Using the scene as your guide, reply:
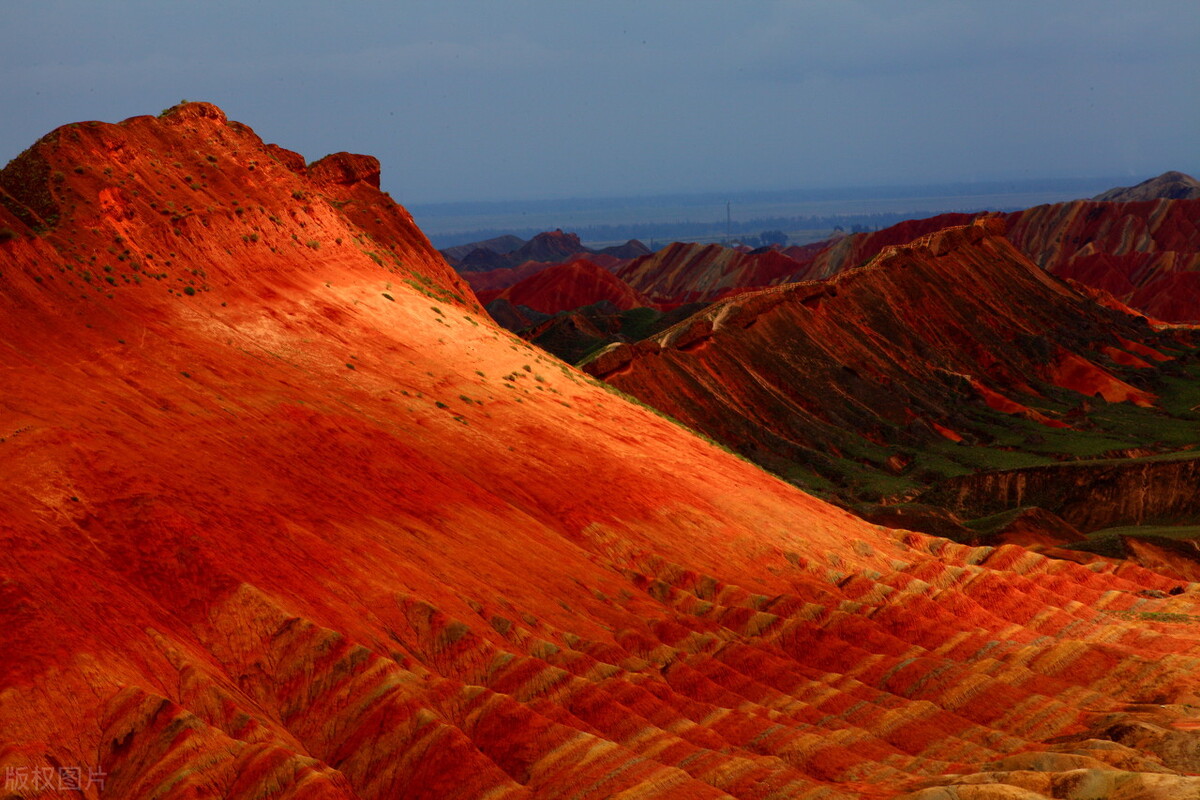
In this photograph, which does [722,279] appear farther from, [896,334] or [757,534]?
[757,534]

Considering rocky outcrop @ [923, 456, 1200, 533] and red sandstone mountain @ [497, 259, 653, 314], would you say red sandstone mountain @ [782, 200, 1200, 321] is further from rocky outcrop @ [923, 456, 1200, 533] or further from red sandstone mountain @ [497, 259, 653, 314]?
rocky outcrop @ [923, 456, 1200, 533]

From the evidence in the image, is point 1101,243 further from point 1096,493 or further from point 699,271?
point 1096,493

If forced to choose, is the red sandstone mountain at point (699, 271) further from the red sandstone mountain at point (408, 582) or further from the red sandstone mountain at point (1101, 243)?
the red sandstone mountain at point (408, 582)

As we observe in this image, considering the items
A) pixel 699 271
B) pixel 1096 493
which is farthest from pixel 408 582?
pixel 699 271

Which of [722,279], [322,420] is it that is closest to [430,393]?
[322,420]

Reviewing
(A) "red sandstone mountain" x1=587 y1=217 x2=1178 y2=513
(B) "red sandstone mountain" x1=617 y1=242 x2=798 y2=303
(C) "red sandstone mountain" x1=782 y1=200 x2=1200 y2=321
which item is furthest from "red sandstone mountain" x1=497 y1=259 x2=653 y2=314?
(A) "red sandstone mountain" x1=587 y1=217 x2=1178 y2=513

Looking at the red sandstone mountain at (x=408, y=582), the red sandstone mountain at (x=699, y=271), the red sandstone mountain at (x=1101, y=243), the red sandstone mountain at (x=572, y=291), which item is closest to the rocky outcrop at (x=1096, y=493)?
the red sandstone mountain at (x=408, y=582)

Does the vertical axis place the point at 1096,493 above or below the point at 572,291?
Result: below
